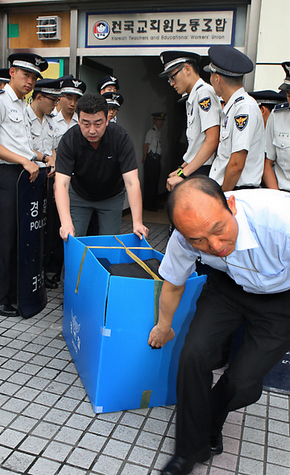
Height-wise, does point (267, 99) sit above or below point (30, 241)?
Answer: above

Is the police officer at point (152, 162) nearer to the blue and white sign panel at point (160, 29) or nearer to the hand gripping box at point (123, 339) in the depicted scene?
the blue and white sign panel at point (160, 29)

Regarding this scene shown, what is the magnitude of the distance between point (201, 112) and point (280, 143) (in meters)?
0.61

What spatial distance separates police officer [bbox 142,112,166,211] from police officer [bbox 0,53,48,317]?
469cm

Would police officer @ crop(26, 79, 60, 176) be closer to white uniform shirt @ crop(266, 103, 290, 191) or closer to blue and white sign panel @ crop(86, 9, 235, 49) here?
blue and white sign panel @ crop(86, 9, 235, 49)

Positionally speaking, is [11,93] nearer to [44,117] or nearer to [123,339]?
[44,117]

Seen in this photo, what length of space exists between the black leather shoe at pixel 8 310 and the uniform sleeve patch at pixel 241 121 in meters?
2.16

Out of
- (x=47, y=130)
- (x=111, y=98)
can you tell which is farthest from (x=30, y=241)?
(x=111, y=98)

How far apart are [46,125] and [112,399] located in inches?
114

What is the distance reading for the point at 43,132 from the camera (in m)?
4.19

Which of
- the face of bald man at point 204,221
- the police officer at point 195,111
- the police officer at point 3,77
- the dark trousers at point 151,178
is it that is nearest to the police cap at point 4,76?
the police officer at point 3,77

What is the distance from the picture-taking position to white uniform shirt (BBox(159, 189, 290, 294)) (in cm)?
163

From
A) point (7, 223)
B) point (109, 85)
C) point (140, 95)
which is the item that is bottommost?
point (7, 223)

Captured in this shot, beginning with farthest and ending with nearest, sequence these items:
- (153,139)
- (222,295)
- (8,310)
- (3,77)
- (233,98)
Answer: (153,139)
(3,77)
(8,310)
(233,98)
(222,295)

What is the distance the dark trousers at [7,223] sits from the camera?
319cm
